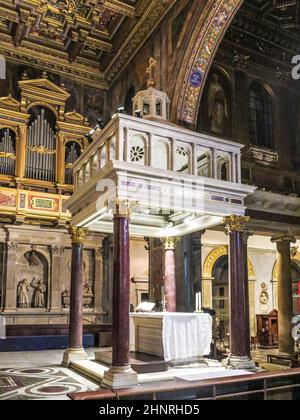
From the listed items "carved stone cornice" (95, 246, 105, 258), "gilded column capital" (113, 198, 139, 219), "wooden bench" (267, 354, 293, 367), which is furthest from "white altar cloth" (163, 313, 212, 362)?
"carved stone cornice" (95, 246, 105, 258)

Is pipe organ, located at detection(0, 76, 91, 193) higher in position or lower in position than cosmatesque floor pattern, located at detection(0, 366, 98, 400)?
higher

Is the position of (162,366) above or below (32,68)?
below

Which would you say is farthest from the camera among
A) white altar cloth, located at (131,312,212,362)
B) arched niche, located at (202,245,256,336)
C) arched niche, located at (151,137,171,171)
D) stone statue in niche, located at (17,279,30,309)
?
arched niche, located at (202,245,256,336)

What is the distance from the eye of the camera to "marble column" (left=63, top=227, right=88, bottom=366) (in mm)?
8953

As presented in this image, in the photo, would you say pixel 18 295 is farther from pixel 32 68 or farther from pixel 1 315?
pixel 32 68

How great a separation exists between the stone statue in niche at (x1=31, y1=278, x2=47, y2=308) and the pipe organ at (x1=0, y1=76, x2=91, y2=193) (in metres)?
2.91

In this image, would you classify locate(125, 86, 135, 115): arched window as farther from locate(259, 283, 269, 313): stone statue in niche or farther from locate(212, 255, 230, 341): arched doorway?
locate(259, 283, 269, 313): stone statue in niche

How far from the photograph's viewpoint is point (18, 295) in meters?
13.5

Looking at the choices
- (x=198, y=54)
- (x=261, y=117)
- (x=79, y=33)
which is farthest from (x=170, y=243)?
(x=79, y=33)

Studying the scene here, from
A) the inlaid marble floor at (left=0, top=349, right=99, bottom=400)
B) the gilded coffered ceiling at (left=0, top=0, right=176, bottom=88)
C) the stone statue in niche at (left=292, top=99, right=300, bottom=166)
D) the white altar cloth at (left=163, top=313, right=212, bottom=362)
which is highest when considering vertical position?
the gilded coffered ceiling at (left=0, top=0, right=176, bottom=88)

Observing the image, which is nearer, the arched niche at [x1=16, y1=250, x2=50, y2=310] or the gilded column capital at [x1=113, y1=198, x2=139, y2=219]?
the gilded column capital at [x1=113, y1=198, x2=139, y2=219]

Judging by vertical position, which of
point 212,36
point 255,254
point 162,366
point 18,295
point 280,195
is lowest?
point 162,366
